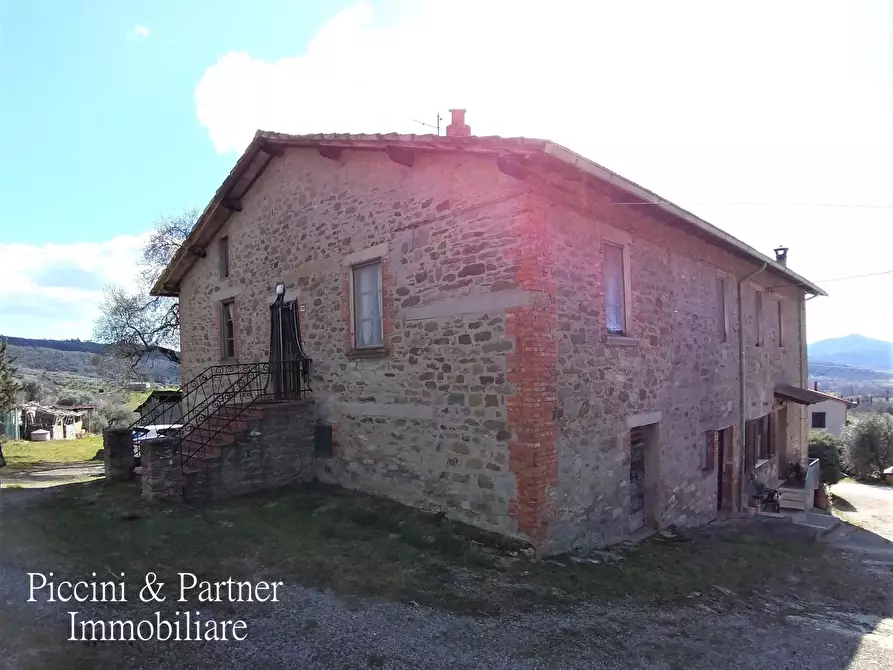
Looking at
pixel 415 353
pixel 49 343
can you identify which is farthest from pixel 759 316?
pixel 49 343

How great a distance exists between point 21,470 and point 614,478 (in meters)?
16.2

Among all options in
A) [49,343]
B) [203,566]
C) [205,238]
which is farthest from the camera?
[49,343]

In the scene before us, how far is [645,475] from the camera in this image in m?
9.53

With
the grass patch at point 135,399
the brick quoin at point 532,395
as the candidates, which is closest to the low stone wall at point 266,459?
the brick quoin at point 532,395

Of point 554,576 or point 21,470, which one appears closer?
point 554,576

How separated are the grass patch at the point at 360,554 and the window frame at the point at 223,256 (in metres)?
6.09

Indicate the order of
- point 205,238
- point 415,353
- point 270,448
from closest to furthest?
point 415,353, point 270,448, point 205,238

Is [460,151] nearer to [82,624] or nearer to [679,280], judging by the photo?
[679,280]

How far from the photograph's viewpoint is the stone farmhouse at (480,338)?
23.3ft

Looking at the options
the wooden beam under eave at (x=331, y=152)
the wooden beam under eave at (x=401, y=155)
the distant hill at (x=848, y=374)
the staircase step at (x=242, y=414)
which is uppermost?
the wooden beam under eave at (x=331, y=152)

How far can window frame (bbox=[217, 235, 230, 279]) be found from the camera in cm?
1370

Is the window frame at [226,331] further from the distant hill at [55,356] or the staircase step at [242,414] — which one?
the distant hill at [55,356]

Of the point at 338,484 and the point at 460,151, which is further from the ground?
the point at 460,151

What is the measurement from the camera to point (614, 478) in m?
8.26
